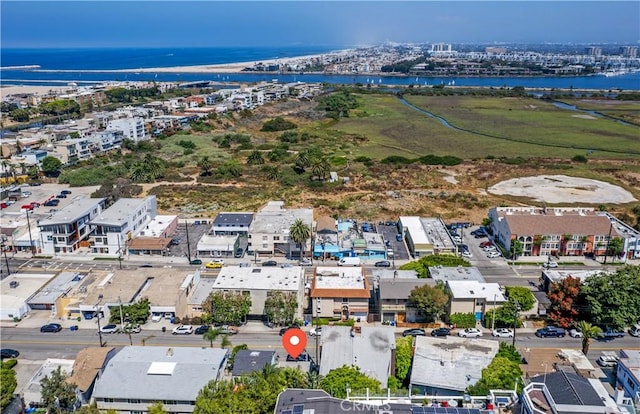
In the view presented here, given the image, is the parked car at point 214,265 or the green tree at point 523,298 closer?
the green tree at point 523,298

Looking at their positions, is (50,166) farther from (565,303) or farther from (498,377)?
(498,377)

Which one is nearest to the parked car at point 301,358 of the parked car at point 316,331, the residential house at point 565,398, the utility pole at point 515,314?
the parked car at point 316,331

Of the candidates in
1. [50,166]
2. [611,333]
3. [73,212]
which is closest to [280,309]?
[611,333]

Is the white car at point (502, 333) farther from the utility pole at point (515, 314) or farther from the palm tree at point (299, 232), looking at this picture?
the palm tree at point (299, 232)

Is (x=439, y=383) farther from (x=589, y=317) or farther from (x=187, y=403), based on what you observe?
(x=589, y=317)

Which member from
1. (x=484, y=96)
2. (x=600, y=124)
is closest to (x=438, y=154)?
(x=600, y=124)

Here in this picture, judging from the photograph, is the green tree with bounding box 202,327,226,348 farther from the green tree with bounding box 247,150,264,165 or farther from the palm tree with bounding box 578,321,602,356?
the green tree with bounding box 247,150,264,165
